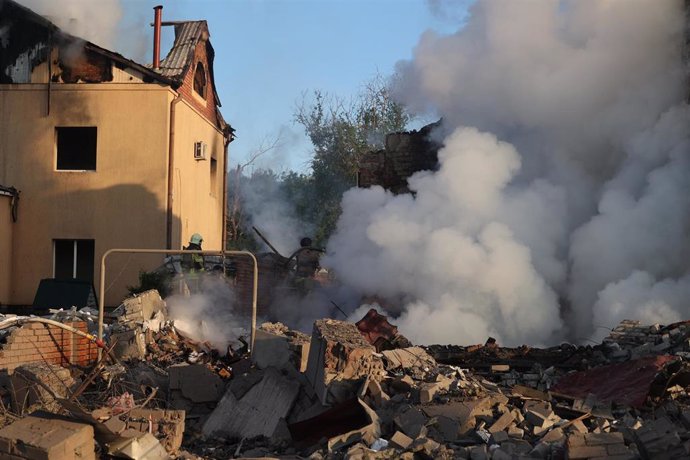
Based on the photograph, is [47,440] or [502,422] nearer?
[47,440]

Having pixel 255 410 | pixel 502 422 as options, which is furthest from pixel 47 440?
pixel 502 422

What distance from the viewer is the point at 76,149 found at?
19438 mm

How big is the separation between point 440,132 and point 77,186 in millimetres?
8505

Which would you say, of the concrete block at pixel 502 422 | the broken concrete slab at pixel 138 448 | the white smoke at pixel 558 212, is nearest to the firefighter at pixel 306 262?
A: the white smoke at pixel 558 212

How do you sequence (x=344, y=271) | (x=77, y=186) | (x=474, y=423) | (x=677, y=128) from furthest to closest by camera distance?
(x=77, y=186) → (x=344, y=271) → (x=677, y=128) → (x=474, y=423)

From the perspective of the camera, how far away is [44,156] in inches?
749

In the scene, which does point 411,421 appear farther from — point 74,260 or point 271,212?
point 271,212

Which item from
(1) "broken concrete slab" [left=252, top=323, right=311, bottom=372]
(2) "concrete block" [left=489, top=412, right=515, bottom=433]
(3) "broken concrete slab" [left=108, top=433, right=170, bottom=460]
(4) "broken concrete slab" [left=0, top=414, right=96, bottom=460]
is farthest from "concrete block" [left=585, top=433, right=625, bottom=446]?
(4) "broken concrete slab" [left=0, top=414, right=96, bottom=460]

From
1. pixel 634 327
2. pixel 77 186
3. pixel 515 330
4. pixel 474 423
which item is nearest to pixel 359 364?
pixel 474 423

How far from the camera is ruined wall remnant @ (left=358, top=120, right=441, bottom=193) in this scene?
1692cm

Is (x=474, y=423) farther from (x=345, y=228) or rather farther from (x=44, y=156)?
(x=44, y=156)

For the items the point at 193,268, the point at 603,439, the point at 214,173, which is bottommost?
the point at 603,439

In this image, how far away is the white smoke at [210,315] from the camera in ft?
42.1

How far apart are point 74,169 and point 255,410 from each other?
12.3 meters
